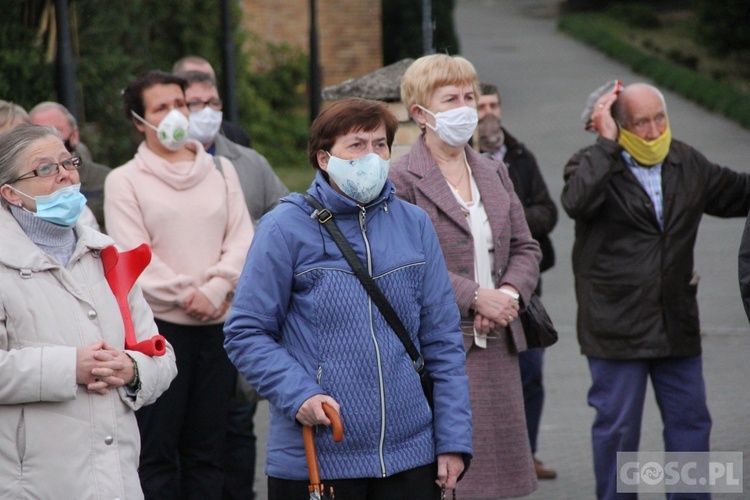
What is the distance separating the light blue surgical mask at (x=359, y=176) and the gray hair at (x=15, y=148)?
97 centimetres

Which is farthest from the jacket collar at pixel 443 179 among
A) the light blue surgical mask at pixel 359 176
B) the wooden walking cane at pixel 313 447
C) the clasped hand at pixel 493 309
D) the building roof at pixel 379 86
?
the wooden walking cane at pixel 313 447

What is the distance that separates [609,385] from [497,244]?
3.71 ft

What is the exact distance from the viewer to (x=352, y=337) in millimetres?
3695

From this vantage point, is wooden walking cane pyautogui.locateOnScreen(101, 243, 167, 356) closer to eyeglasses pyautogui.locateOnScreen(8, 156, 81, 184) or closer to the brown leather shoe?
eyeglasses pyautogui.locateOnScreen(8, 156, 81, 184)

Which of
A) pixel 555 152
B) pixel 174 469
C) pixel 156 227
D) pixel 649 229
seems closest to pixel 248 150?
pixel 156 227

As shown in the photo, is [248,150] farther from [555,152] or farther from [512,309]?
[555,152]

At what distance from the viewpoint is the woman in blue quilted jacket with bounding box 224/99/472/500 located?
3695 millimetres

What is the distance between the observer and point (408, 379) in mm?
3773

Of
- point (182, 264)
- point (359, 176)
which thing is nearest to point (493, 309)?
point (359, 176)

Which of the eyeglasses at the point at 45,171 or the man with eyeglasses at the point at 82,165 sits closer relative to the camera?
the eyeglasses at the point at 45,171

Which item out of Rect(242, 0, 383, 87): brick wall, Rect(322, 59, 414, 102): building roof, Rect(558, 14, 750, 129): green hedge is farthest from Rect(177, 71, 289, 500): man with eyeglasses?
Rect(242, 0, 383, 87): brick wall

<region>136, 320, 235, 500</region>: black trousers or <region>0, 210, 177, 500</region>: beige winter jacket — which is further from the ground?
<region>0, 210, 177, 500</region>: beige winter jacket

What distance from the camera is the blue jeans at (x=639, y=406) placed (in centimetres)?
547

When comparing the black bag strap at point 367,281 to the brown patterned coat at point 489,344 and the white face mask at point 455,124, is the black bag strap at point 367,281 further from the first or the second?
the white face mask at point 455,124
